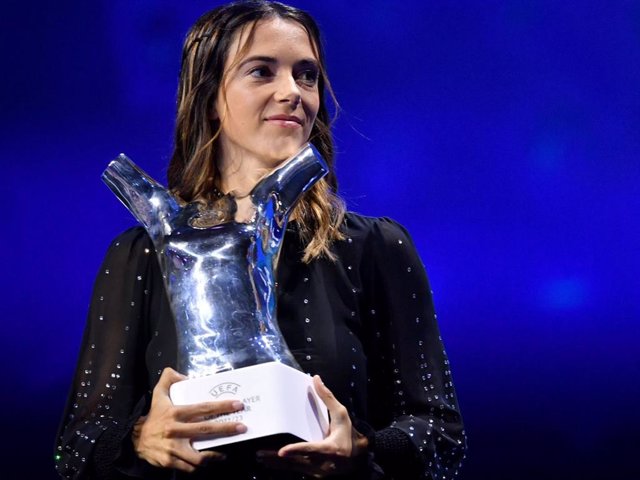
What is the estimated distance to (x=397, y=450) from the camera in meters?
1.11

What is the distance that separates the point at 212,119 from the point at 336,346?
388mm

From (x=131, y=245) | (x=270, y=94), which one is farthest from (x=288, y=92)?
(x=131, y=245)

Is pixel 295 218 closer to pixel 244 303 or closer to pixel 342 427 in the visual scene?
pixel 244 303

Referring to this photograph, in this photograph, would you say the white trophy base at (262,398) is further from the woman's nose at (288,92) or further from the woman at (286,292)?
the woman's nose at (288,92)

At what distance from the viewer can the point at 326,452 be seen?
0.94 metres

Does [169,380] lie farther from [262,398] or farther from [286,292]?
[286,292]

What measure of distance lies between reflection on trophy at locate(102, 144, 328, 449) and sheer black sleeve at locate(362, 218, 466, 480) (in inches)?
7.6

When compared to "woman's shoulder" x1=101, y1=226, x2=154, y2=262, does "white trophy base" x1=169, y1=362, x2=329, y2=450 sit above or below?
below

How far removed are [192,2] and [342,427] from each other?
4.12 feet

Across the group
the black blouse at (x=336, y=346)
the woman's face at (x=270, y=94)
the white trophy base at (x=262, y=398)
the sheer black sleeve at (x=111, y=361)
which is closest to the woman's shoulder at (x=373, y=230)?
the black blouse at (x=336, y=346)

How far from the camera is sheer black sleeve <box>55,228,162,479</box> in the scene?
1.17m

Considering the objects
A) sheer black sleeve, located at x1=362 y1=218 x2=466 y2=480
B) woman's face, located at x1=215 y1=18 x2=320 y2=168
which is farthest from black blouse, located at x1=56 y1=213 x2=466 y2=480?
woman's face, located at x1=215 y1=18 x2=320 y2=168

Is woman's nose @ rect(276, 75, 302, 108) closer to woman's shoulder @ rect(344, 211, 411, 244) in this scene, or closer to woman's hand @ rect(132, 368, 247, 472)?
woman's shoulder @ rect(344, 211, 411, 244)

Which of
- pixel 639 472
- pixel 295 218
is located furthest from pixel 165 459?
pixel 639 472
